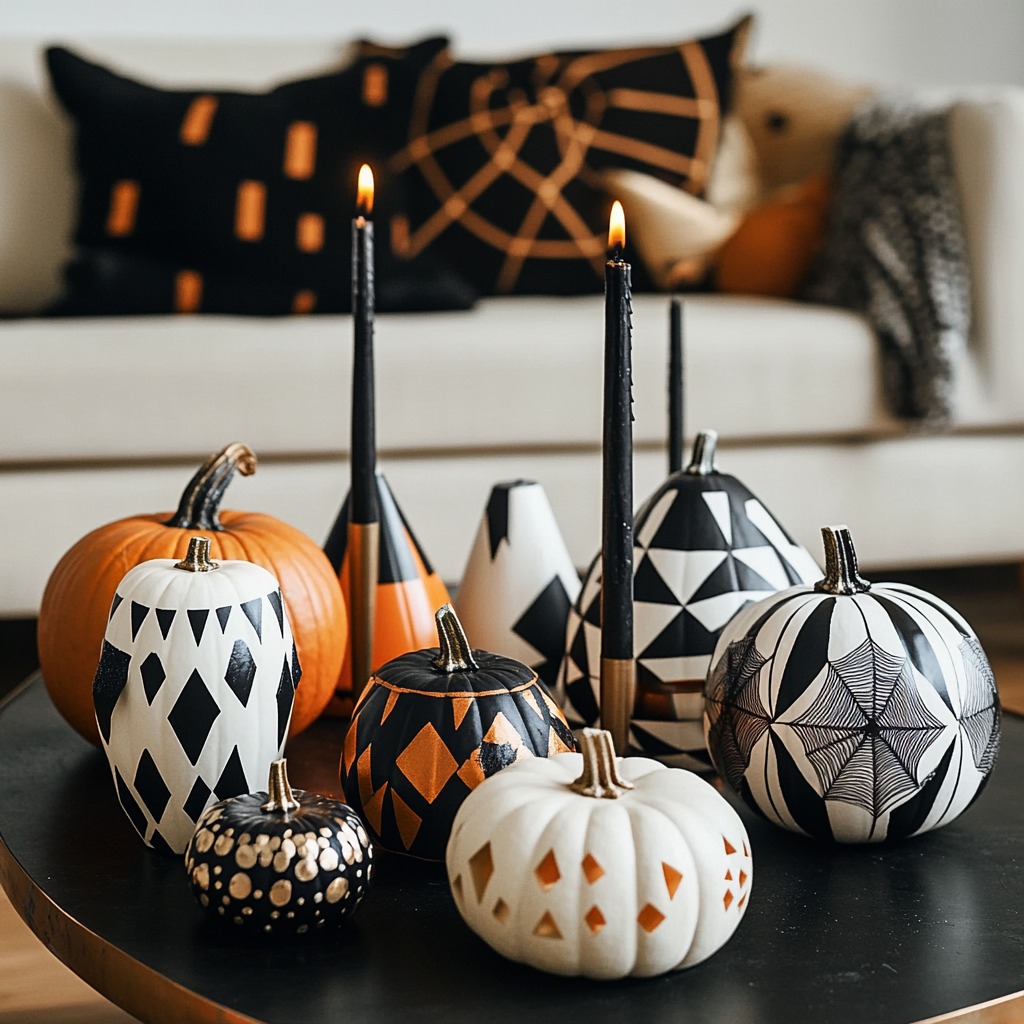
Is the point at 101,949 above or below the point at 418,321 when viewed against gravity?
below

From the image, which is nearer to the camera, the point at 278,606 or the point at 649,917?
the point at 649,917

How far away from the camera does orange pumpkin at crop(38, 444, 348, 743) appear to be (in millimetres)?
778

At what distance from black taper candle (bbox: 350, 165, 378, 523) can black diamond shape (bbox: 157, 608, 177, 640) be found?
14 centimetres

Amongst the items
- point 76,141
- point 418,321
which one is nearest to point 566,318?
point 418,321

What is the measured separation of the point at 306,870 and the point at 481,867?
2.7 inches

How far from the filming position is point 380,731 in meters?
0.58

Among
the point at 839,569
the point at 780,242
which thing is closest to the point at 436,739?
the point at 839,569

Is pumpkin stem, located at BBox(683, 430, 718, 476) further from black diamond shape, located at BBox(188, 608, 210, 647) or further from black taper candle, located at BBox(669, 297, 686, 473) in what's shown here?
black diamond shape, located at BBox(188, 608, 210, 647)

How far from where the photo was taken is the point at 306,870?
50cm

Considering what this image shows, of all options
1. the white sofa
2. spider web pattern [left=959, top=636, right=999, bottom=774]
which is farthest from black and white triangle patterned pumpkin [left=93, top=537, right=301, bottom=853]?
the white sofa

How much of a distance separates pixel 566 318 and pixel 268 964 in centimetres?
154

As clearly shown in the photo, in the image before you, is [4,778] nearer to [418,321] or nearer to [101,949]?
[101,949]

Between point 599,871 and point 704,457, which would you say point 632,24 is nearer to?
point 704,457

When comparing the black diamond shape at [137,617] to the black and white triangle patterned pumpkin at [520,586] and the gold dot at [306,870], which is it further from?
the black and white triangle patterned pumpkin at [520,586]
